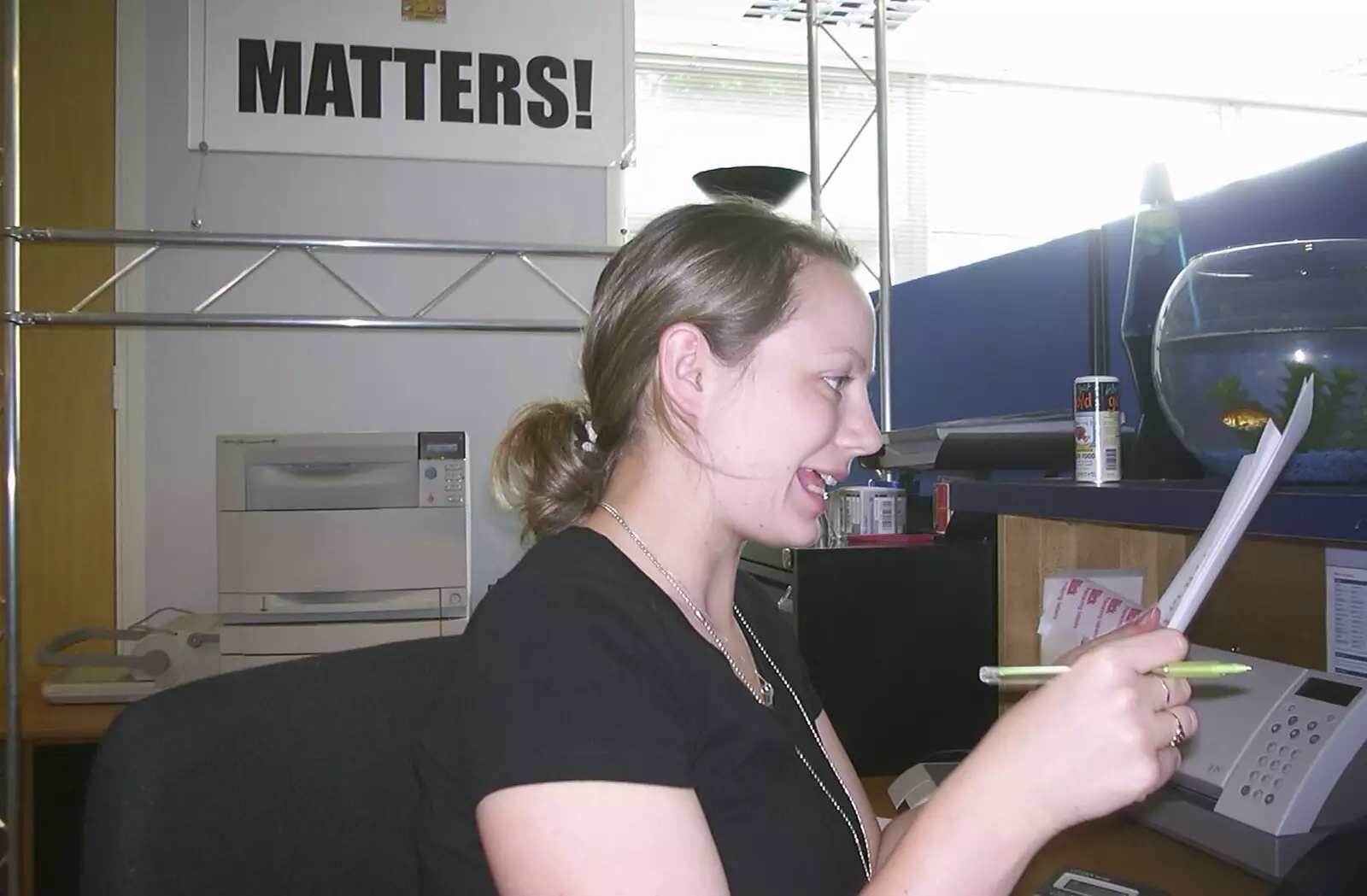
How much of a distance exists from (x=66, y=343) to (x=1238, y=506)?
284cm

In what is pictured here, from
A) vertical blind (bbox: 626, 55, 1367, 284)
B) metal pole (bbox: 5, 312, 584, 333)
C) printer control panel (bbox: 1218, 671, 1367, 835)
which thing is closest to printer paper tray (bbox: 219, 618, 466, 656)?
metal pole (bbox: 5, 312, 584, 333)

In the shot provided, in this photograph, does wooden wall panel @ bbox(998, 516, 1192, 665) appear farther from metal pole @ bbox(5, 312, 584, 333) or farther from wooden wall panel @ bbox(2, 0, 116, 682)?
wooden wall panel @ bbox(2, 0, 116, 682)

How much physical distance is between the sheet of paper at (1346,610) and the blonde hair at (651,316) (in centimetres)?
63

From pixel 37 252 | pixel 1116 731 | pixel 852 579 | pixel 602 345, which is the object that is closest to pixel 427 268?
pixel 37 252

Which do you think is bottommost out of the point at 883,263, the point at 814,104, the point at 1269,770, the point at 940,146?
the point at 1269,770

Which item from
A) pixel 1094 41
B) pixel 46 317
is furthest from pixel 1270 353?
pixel 1094 41

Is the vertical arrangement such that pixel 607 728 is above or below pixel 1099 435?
below

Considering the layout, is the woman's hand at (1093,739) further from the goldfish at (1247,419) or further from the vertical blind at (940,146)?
the vertical blind at (940,146)

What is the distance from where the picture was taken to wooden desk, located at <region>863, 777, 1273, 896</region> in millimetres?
967

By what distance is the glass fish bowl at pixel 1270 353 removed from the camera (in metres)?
0.76

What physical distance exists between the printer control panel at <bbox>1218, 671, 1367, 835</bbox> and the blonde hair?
1.91ft

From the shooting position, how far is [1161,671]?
0.67m

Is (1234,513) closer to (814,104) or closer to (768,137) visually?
(814,104)

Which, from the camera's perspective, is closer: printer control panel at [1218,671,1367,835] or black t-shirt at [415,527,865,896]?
black t-shirt at [415,527,865,896]
